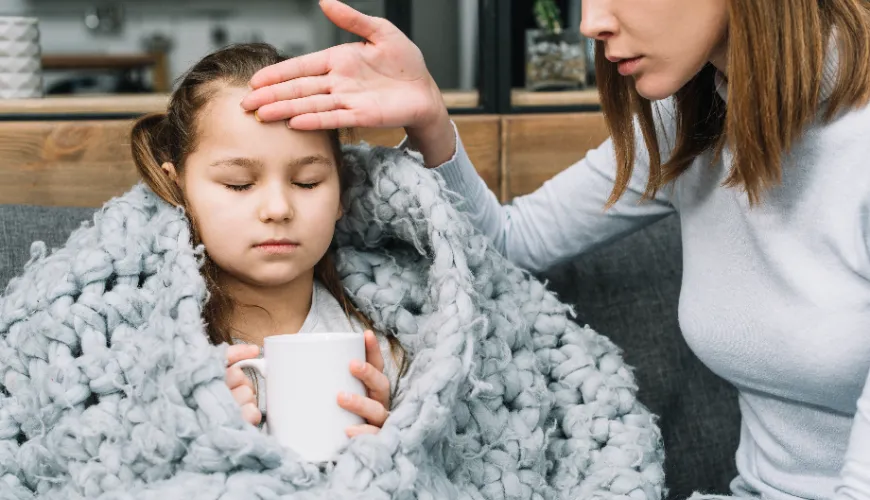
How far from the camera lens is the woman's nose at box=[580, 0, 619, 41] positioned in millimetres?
979

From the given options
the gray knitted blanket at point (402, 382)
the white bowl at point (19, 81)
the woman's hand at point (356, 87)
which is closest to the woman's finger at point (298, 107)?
the woman's hand at point (356, 87)

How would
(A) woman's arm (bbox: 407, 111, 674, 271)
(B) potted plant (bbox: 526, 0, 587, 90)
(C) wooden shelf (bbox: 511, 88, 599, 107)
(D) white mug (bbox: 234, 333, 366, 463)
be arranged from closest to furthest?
(D) white mug (bbox: 234, 333, 366, 463), (A) woman's arm (bbox: 407, 111, 674, 271), (C) wooden shelf (bbox: 511, 88, 599, 107), (B) potted plant (bbox: 526, 0, 587, 90)

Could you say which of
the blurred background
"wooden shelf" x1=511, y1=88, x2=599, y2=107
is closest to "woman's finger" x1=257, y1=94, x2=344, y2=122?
"wooden shelf" x1=511, y1=88, x2=599, y2=107

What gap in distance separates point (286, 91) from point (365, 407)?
0.37 meters

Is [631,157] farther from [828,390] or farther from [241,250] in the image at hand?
[241,250]

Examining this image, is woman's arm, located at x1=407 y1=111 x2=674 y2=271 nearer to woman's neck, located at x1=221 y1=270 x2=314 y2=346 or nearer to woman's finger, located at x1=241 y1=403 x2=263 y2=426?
woman's neck, located at x1=221 y1=270 x2=314 y2=346

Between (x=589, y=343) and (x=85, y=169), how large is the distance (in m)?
0.84

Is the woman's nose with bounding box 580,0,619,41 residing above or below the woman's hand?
above

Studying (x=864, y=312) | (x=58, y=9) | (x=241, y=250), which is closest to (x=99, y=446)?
(x=241, y=250)

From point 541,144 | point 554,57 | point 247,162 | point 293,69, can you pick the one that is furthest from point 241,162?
point 554,57

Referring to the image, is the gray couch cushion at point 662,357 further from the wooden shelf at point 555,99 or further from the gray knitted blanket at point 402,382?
the wooden shelf at point 555,99

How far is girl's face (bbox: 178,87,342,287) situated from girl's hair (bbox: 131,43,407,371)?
16mm

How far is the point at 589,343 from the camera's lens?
4.03ft

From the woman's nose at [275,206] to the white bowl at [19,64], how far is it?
0.77 m
